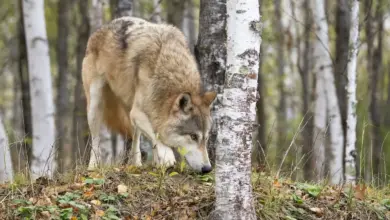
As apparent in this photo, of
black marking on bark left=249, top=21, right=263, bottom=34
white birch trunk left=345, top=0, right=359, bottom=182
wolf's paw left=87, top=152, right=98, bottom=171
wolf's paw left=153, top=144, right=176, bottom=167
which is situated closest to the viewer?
black marking on bark left=249, top=21, right=263, bottom=34

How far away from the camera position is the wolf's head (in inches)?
282

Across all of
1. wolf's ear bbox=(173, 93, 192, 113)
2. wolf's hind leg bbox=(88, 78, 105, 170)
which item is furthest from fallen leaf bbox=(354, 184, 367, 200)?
wolf's hind leg bbox=(88, 78, 105, 170)

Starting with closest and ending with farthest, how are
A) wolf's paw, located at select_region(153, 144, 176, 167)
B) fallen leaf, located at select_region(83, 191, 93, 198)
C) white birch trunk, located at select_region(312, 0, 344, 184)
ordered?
fallen leaf, located at select_region(83, 191, 93, 198) < wolf's paw, located at select_region(153, 144, 176, 167) < white birch trunk, located at select_region(312, 0, 344, 184)

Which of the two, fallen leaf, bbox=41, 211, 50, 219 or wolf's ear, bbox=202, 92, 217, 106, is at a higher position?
wolf's ear, bbox=202, 92, 217, 106

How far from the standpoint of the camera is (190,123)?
728 cm

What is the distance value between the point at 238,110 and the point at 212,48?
8.91 ft

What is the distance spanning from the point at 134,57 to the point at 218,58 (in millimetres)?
1115

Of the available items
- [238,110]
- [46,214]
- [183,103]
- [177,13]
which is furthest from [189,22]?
[46,214]

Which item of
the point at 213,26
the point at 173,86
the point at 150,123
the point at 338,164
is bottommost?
the point at 338,164

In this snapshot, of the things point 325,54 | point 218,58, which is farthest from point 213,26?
point 325,54

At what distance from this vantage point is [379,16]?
1930 cm

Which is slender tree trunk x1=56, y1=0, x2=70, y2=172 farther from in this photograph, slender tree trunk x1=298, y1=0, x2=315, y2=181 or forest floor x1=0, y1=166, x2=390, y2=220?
forest floor x1=0, y1=166, x2=390, y2=220

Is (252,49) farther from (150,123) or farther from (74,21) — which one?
(74,21)

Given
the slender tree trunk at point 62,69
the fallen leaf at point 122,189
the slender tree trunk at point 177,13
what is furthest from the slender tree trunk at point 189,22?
the fallen leaf at point 122,189
